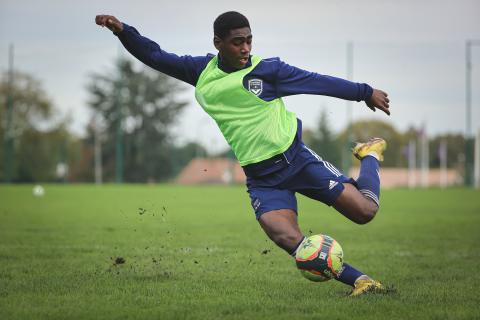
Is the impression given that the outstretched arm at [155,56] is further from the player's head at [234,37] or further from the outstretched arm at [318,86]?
the outstretched arm at [318,86]

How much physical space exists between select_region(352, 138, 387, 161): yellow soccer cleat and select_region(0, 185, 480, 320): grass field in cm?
112

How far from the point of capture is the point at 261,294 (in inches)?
217

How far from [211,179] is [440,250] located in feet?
109

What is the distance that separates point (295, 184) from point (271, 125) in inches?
19.6

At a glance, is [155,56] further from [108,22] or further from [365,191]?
[365,191]

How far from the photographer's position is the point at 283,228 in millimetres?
5156

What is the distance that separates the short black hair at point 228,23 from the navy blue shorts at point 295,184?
1041 mm

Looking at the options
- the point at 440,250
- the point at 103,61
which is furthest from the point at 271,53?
the point at 440,250

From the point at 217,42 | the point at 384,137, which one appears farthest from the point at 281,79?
the point at 384,137

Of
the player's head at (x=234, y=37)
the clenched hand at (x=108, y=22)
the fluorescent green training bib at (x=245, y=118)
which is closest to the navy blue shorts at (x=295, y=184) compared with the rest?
the fluorescent green training bib at (x=245, y=118)

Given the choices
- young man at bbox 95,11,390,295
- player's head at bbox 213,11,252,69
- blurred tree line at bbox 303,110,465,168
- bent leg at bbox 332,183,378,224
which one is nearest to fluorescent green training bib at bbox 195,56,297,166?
young man at bbox 95,11,390,295

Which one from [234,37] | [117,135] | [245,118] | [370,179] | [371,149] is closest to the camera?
[234,37]

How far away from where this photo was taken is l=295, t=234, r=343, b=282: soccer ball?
4965mm

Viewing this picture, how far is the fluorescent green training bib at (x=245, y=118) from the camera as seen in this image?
17.1ft
